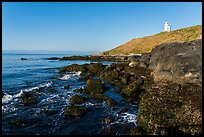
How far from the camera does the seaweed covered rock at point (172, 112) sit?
12.9 m

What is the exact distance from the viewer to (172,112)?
14.9m

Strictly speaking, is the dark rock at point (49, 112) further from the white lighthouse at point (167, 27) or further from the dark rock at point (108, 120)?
the white lighthouse at point (167, 27)

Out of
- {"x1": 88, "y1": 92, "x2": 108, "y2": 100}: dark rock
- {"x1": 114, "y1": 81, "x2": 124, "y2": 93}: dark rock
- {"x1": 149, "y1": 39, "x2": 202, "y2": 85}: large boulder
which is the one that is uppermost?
{"x1": 149, "y1": 39, "x2": 202, "y2": 85}: large boulder

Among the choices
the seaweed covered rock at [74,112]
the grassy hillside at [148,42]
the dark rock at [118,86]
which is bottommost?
the seaweed covered rock at [74,112]

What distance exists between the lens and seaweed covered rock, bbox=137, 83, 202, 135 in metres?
12.9

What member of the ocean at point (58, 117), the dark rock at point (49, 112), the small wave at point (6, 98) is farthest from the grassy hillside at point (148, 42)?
the dark rock at point (49, 112)

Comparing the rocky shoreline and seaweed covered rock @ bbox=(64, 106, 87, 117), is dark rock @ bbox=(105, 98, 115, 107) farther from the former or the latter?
seaweed covered rock @ bbox=(64, 106, 87, 117)

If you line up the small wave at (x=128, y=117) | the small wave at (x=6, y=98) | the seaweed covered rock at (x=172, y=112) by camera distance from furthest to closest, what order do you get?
the small wave at (x=6, y=98) → the small wave at (x=128, y=117) → the seaweed covered rock at (x=172, y=112)

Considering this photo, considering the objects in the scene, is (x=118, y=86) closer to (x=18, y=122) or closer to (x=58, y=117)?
(x=58, y=117)

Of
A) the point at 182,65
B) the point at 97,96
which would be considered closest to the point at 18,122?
the point at 97,96

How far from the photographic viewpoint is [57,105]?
63.0 feet

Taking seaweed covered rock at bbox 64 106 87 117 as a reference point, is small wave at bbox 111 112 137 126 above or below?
below

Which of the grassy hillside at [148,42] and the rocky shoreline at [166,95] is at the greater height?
the grassy hillside at [148,42]

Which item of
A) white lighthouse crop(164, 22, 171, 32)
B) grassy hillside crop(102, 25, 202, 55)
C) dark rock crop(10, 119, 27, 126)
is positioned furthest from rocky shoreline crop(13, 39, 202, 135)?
white lighthouse crop(164, 22, 171, 32)
